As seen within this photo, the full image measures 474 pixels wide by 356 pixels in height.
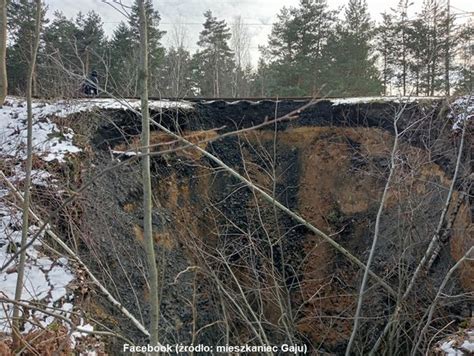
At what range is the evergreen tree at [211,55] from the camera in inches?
945

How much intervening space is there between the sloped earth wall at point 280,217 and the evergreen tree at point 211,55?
629 inches

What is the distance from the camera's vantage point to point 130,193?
22.3 feet

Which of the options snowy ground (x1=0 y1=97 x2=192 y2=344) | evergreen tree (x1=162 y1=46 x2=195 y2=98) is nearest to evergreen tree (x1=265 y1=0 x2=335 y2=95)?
evergreen tree (x1=162 y1=46 x2=195 y2=98)

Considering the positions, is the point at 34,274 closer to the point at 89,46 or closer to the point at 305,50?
the point at 89,46

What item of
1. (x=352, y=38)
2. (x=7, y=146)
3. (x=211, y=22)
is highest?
(x=211, y=22)

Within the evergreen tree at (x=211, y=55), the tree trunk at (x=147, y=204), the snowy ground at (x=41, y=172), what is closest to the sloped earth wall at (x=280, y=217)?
the snowy ground at (x=41, y=172)

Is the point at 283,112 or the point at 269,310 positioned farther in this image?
the point at 283,112

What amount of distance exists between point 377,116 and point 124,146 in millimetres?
5581

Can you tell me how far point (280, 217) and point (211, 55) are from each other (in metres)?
18.8

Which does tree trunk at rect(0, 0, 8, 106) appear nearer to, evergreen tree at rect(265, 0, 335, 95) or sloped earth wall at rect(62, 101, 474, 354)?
sloped earth wall at rect(62, 101, 474, 354)

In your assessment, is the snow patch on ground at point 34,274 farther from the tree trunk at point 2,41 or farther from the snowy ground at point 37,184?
the tree trunk at point 2,41

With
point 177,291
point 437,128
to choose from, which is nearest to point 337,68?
point 437,128

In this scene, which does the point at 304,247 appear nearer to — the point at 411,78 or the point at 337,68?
the point at 337,68

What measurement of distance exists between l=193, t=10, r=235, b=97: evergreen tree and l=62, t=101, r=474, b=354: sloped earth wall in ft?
52.4
